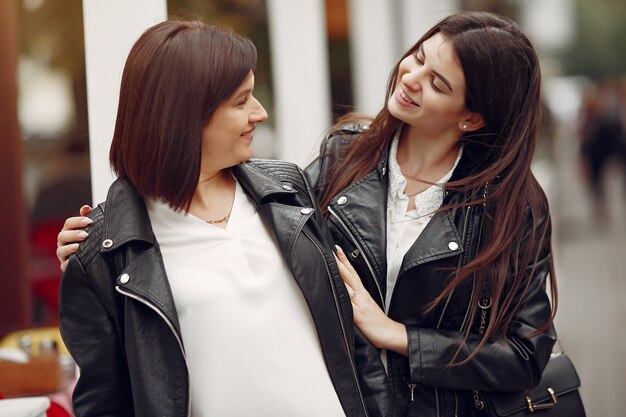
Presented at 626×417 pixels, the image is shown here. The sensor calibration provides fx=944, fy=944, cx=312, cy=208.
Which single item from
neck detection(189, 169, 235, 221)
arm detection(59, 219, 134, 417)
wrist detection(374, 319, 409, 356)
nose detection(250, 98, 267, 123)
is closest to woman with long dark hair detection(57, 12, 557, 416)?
wrist detection(374, 319, 409, 356)

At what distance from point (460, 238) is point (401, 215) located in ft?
0.74

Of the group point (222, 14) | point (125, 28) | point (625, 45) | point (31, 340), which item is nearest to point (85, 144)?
point (222, 14)

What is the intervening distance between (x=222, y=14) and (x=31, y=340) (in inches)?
187

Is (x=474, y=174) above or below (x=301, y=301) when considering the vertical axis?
above

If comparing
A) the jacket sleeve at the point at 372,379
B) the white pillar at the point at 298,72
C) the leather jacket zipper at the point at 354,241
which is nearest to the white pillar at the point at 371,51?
the white pillar at the point at 298,72

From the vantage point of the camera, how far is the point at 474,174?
321cm

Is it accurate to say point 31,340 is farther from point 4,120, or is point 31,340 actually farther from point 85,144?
point 85,144

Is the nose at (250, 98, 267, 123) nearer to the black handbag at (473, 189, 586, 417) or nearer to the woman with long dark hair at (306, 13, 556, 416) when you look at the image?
the woman with long dark hair at (306, 13, 556, 416)

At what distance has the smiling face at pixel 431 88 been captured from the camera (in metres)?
3.07

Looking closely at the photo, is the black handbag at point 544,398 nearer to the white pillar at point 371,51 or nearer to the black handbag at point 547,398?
the black handbag at point 547,398

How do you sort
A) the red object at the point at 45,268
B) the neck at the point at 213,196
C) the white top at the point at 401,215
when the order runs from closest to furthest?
the neck at the point at 213,196
the white top at the point at 401,215
the red object at the point at 45,268

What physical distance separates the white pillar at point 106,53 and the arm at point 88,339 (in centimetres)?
80

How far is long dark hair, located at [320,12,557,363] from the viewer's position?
303cm

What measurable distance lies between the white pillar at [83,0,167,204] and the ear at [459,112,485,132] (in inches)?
43.4
